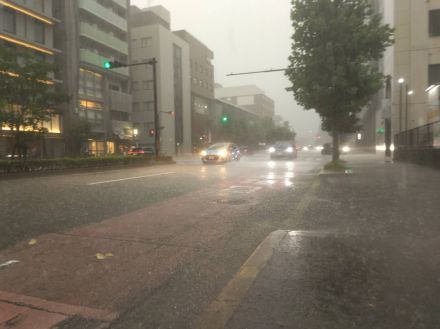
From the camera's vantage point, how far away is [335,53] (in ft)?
52.9

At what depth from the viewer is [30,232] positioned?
538 centimetres

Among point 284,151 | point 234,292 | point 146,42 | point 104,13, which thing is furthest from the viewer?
point 146,42

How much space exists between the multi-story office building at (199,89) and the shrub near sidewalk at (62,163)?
49026 millimetres

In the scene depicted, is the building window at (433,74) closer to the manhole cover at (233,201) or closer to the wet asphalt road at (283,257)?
the wet asphalt road at (283,257)

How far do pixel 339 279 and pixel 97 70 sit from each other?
151ft

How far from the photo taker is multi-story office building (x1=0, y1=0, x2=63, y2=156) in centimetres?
3262

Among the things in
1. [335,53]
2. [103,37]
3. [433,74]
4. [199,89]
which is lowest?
[335,53]

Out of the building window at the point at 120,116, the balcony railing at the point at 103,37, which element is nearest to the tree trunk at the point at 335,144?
the balcony railing at the point at 103,37

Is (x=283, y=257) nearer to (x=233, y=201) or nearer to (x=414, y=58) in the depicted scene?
(x=233, y=201)

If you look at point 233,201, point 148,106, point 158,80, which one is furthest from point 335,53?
point 148,106

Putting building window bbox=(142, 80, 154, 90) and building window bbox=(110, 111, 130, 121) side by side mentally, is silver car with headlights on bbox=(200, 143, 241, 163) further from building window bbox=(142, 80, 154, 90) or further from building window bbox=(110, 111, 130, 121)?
building window bbox=(142, 80, 154, 90)

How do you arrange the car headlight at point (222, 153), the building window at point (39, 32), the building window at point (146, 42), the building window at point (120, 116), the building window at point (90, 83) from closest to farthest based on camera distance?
the car headlight at point (222, 153) < the building window at point (39, 32) < the building window at point (90, 83) < the building window at point (120, 116) < the building window at point (146, 42)

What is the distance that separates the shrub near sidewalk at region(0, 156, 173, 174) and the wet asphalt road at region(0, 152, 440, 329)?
8.45 metres

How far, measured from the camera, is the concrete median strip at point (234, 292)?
2.71 m
